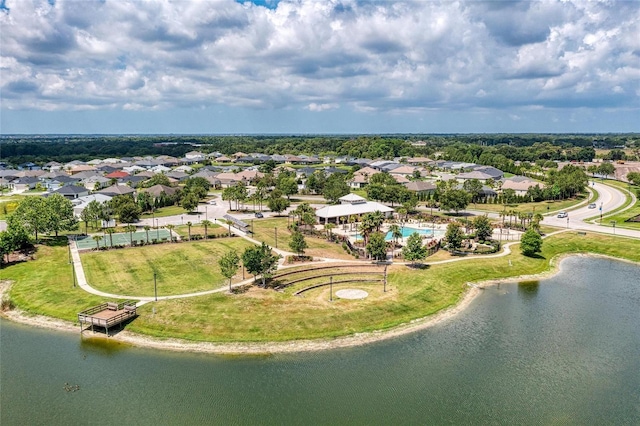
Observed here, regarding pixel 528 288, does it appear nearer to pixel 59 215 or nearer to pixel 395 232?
pixel 395 232

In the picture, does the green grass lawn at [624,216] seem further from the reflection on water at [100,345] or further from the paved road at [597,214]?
the reflection on water at [100,345]

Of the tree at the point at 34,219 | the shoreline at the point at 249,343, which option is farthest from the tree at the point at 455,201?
the tree at the point at 34,219

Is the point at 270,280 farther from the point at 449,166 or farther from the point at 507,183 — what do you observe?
the point at 449,166

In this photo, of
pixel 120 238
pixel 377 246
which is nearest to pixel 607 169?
pixel 377 246

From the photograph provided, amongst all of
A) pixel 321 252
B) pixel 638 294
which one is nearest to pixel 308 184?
pixel 321 252

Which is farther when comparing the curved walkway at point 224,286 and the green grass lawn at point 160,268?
the green grass lawn at point 160,268

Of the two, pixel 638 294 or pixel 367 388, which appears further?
pixel 638 294

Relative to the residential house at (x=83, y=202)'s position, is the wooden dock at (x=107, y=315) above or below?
below
